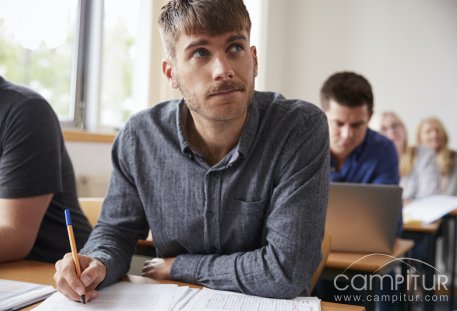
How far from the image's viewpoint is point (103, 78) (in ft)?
11.9

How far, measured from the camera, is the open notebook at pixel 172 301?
3.45 feet

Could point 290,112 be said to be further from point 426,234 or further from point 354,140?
point 426,234

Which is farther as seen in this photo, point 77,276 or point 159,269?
point 159,269

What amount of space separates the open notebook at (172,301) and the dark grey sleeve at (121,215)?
208mm

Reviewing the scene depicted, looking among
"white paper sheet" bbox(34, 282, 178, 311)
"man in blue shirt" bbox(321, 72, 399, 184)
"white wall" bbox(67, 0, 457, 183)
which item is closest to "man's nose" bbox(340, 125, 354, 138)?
"man in blue shirt" bbox(321, 72, 399, 184)

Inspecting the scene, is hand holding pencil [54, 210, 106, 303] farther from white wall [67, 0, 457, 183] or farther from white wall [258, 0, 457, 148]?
white wall [258, 0, 457, 148]

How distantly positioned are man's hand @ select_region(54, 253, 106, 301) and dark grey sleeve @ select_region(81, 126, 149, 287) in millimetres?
174

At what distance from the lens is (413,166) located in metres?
4.60

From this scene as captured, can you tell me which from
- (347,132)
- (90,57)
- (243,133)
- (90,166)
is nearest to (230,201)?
(243,133)

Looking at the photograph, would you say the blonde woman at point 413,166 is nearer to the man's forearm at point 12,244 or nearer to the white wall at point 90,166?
the white wall at point 90,166

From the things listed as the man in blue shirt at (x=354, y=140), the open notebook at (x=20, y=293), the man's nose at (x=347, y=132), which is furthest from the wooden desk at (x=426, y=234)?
the open notebook at (x=20, y=293)

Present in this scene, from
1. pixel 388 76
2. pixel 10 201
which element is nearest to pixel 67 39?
pixel 10 201

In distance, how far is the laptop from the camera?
1929 mm

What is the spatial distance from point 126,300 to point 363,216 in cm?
111
